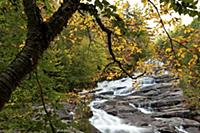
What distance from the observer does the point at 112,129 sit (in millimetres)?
18234

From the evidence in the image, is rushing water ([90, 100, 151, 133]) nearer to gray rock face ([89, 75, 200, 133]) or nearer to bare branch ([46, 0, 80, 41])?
gray rock face ([89, 75, 200, 133])

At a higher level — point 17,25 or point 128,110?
point 17,25

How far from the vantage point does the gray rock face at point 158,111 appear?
60.1 ft

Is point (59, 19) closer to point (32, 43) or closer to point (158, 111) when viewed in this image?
point (32, 43)

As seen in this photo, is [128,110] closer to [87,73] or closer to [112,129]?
[112,129]

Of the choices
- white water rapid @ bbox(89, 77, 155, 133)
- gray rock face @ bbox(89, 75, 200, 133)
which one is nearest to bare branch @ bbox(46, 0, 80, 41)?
white water rapid @ bbox(89, 77, 155, 133)

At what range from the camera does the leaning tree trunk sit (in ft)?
5.18

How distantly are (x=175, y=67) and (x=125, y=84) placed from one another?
101 feet

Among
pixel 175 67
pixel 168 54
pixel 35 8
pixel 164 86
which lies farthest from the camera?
pixel 164 86

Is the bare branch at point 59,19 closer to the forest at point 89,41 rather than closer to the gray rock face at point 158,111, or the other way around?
the forest at point 89,41

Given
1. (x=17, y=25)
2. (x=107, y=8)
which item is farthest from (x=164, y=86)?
(x=107, y=8)

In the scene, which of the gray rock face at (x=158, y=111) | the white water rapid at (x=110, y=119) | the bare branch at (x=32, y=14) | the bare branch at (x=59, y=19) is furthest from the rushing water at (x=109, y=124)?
the bare branch at (x=32, y=14)

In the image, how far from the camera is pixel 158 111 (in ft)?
74.8

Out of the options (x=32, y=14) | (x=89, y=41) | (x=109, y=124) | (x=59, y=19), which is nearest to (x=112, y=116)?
(x=109, y=124)
